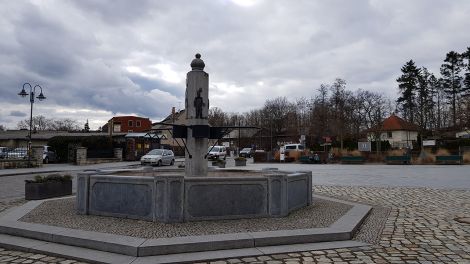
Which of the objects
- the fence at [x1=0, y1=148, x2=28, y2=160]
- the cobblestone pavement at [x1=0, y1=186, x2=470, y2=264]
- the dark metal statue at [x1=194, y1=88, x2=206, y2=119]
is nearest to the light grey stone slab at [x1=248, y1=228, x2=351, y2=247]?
the cobblestone pavement at [x1=0, y1=186, x2=470, y2=264]

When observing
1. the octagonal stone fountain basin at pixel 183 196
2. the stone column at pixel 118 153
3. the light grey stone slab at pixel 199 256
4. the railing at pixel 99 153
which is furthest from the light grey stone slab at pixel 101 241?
the stone column at pixel 118 153

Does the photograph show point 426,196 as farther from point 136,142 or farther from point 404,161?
point 136,142

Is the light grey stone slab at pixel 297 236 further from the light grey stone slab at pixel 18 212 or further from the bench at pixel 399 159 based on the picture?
the bench at pixel 399 159

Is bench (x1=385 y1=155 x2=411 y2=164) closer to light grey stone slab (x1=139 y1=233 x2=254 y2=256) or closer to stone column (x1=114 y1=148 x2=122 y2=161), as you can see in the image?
stone column (x1=114 y1=148 x2=122 y2=161)

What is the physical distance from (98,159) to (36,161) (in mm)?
9479

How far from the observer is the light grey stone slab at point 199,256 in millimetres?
5918

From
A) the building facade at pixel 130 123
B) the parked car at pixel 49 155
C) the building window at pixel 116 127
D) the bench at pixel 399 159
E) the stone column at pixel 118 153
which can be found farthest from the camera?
the building facade at pixel 130 123

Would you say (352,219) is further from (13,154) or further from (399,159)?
(13,154)

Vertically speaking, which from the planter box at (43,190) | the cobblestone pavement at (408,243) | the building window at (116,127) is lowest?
the cobblestone pavement at (408,243)

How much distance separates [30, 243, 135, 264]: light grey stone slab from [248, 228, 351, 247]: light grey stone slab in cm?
212

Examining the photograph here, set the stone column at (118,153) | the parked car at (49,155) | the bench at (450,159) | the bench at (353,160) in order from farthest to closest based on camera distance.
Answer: the stone column at (118,153) → the parked car at (49,155) → the bench at (353,160) → the bench at (450,159)

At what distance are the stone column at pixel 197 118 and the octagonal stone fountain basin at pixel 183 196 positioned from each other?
2.02 m

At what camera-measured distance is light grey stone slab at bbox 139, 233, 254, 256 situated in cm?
618

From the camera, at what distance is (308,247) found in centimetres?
673
